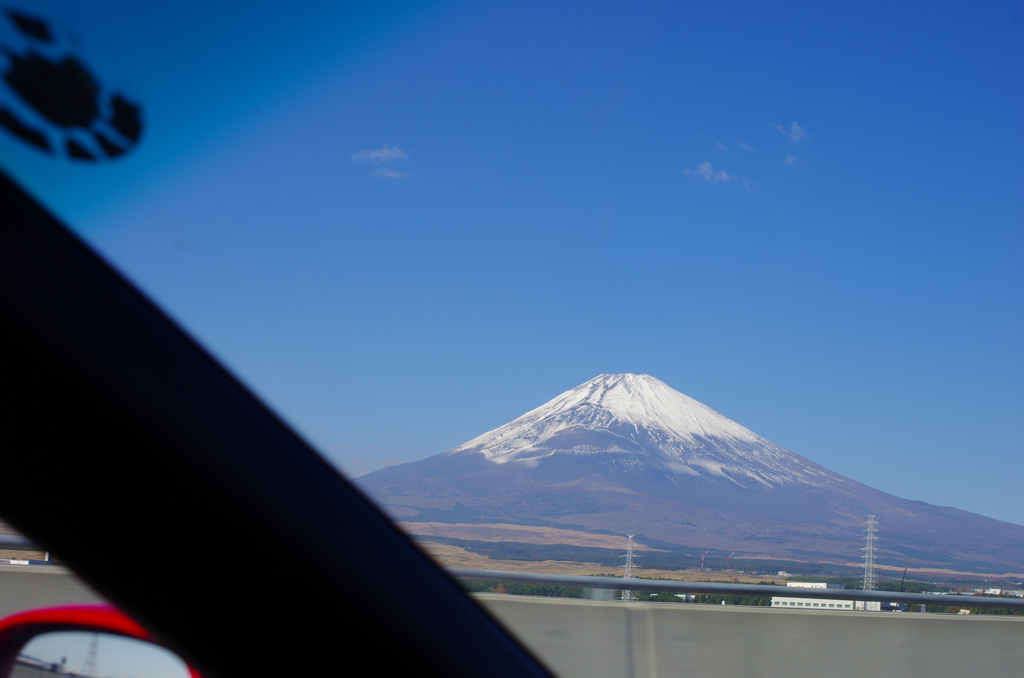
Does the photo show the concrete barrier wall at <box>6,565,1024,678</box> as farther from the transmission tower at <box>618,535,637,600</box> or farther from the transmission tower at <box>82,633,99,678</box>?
the transmission tower at <box>82,633,99,678</box>

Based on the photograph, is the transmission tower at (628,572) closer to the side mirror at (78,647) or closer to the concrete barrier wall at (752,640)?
the concrete barrier wall at (752,640)

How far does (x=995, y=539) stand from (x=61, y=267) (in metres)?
26.2

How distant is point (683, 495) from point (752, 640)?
56292 mm

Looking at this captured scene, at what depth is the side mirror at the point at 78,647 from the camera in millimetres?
1516

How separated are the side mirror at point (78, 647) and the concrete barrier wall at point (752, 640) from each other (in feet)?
12.6

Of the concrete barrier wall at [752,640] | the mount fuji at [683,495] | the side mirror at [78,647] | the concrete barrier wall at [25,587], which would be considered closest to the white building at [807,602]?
the concrete barrier wall at [752,640]

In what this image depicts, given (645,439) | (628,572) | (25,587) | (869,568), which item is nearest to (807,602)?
(628,572)

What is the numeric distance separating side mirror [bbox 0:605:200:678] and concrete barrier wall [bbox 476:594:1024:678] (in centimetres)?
383

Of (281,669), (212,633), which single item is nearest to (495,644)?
(281,669)

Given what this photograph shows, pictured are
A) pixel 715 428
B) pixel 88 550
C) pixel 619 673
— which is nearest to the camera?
pixel 88 550

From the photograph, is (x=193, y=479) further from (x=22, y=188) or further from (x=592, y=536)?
(x=592, y=536)

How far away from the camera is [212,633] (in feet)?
4.04

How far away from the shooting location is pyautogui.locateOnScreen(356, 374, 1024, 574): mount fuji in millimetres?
5578

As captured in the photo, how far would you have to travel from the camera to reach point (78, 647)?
1539 millimetres
